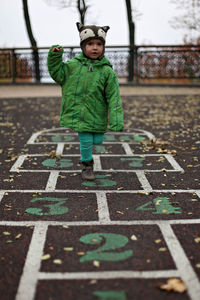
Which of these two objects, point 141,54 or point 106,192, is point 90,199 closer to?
point 106,192

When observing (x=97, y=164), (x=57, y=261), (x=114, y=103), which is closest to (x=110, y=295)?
(x=57, y=261)

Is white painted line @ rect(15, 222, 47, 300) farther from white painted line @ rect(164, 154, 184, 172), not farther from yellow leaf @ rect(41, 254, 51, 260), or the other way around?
white painted line @ rect(164, 154, 184, 172)

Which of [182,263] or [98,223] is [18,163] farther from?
[182,263]

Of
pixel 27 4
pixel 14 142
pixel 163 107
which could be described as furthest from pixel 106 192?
pixel 27 4

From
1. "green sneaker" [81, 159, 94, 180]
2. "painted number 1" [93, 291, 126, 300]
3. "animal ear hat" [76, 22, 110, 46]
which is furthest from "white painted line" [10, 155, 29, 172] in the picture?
"painted number 1" [93, 291, 126, 300]

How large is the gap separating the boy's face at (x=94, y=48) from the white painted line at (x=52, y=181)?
1683 mm

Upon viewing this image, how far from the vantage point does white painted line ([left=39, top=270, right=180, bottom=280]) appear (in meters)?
3.06

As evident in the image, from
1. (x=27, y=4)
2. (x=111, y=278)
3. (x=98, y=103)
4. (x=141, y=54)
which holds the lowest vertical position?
(x=111, y=278)

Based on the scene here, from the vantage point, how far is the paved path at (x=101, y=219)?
301 centimetres

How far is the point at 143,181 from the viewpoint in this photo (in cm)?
546

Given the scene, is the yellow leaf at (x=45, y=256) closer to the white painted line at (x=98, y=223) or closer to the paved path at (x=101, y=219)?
the paved path at (x=101, y=219)

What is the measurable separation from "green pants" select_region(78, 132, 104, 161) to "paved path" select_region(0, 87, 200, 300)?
14.1 inches

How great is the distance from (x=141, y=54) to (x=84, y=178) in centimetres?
1328

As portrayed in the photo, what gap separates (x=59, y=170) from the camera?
601 centimetres
